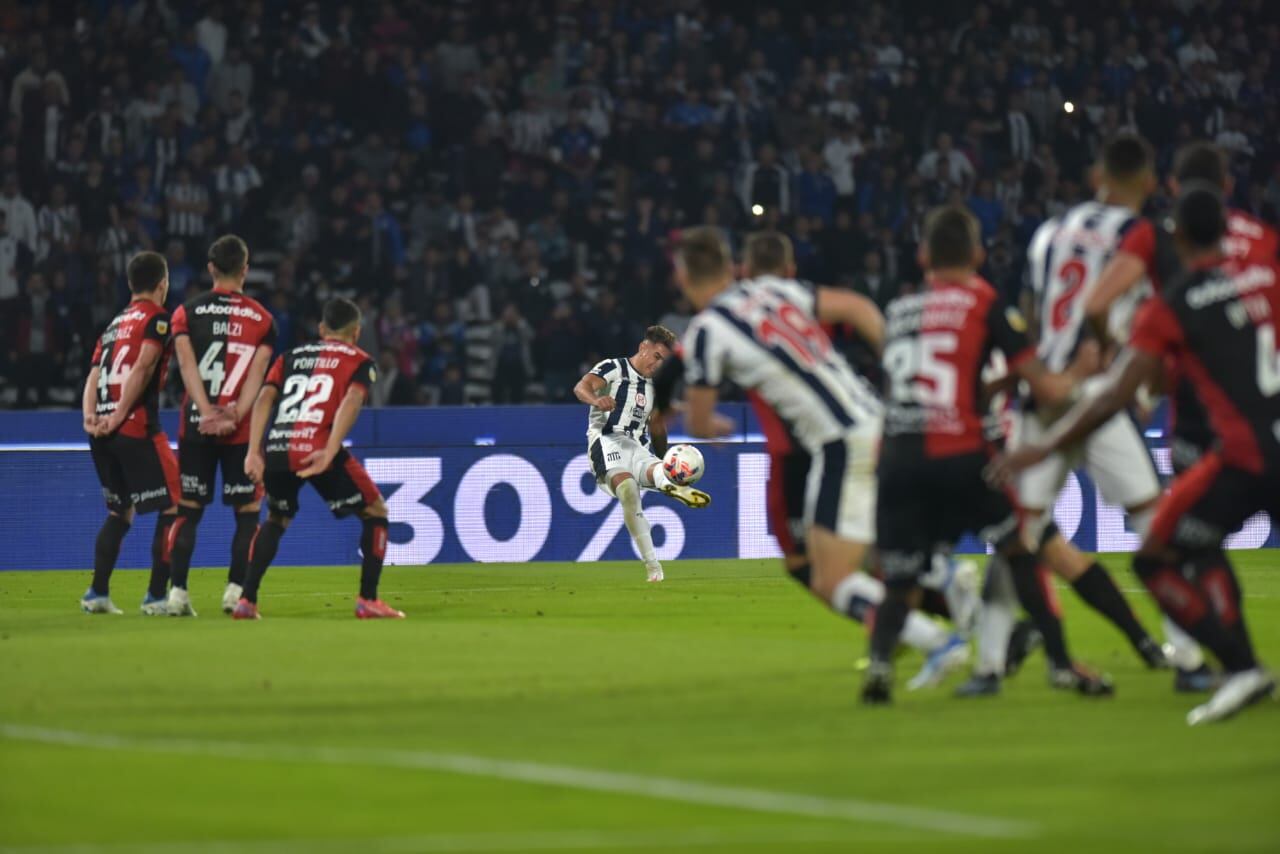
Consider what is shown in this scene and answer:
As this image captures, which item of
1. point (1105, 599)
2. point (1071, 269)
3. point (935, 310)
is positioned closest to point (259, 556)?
point (1105, 599)

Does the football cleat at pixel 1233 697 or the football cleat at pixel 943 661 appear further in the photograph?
the football cleat at pixel 943 661

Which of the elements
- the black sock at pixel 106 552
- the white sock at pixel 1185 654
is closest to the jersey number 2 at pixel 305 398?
the black sock at pixel 106 552

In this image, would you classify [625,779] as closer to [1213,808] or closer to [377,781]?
[377,781]

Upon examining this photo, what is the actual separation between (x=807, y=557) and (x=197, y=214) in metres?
15.3

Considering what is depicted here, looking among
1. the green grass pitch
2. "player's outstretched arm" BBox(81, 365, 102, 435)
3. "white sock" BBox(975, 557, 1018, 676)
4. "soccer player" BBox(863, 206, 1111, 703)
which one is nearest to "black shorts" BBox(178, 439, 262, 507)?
"player's outstretched arm" BBox(81, 365, 102, 435)

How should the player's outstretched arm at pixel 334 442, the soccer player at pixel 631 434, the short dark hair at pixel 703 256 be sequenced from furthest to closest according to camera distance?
the soccer player at pixel 631 434
the player's outstretched arm at pixel 334 442
the short dark hair at pixel 703 256

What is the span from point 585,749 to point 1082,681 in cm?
229

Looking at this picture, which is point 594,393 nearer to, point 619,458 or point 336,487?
point 619,458

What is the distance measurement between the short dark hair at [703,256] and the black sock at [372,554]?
5016mm

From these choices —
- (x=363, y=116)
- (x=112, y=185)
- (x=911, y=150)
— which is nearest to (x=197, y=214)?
(x=112, y=185)

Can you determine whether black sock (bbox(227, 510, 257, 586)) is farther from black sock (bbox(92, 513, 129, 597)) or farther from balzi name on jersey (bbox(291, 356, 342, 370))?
balzi name on jersey (bbox(291, 356, 342, 370))

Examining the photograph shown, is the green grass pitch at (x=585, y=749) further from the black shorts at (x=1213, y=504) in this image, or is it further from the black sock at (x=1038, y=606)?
the black shorts at (x=1213, y=504)

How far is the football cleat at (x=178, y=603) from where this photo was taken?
1379 cm

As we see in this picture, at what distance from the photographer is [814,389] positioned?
8719 mm
